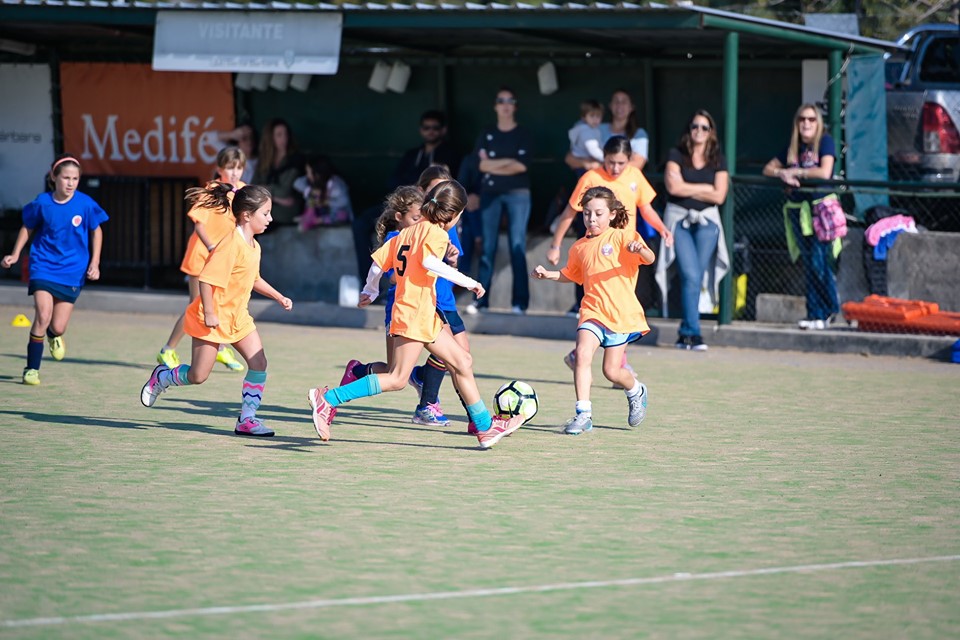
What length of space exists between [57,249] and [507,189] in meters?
5.18

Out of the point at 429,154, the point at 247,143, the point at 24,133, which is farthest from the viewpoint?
the point at 24,133

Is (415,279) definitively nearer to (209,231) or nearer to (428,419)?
(428,419)

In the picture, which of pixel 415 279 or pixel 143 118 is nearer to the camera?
pixel 415 279

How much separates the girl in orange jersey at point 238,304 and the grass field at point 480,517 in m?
0.32

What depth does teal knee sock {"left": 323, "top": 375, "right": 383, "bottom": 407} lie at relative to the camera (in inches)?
338

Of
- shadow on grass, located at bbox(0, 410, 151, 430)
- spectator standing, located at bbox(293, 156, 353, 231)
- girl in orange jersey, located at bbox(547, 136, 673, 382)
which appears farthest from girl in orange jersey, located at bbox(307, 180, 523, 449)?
spectator standing, located at bbox(293, 156, 353, 231)

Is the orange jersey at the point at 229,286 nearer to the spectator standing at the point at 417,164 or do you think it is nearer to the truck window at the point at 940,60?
the spectator standing at the point at 417,164

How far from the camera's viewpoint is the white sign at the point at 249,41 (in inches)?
605

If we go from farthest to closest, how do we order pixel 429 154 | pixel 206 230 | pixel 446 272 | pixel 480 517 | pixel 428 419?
pixel 429 154
pixel 206 230
pixel 428 419
pixel 446 272
pixel 480 517

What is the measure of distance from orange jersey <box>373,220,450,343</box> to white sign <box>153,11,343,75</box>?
6.92 metres

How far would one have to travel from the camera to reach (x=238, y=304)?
29.9ft

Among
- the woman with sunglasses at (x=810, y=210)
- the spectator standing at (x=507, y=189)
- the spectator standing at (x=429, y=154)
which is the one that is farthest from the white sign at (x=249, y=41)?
the woman with sunglasses at (x=810, y=210)

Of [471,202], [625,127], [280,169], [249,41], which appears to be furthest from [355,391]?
[280,169]

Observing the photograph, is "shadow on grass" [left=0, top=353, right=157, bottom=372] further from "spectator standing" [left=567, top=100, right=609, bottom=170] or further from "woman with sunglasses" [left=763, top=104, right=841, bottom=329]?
"woman with sunglasses" [left=763, top=104, right=841, bottom=329]
